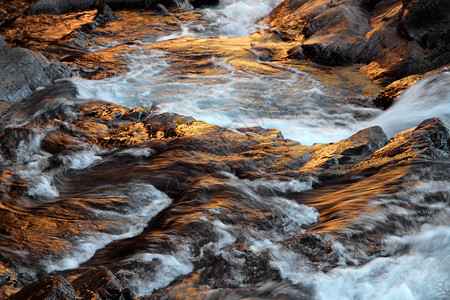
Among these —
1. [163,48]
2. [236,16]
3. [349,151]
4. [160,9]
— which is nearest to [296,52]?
[163,48]

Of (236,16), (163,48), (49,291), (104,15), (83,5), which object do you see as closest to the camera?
(49,291)

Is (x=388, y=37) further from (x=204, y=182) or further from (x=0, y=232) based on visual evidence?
(x=0, y=232)

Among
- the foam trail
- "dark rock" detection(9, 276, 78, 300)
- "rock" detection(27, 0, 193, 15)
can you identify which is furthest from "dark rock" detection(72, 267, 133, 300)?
"rock" detection(27, 0, 193, 15)

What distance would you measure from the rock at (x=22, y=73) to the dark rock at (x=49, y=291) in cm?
622

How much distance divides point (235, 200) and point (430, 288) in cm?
201

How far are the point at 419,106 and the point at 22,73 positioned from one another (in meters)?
7.37

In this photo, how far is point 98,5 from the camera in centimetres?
1499

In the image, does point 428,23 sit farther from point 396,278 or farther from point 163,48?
point 396,278

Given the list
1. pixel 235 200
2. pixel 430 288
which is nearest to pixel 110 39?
pixel 235 200

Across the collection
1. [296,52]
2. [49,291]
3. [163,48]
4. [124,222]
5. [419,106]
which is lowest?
[124,222]

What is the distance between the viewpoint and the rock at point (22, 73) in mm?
8023

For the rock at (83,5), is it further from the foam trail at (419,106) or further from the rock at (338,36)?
the foam trail at (419,106)

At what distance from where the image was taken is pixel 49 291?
8.18 ft

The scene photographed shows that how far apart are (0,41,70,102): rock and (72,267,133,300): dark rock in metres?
6.06
